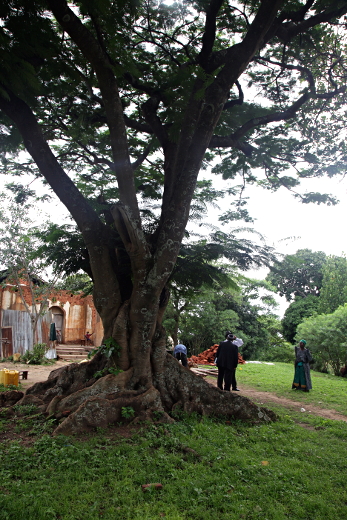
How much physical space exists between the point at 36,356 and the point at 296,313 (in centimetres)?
2090

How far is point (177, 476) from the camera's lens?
12.6 ft

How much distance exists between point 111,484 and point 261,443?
8.07ft

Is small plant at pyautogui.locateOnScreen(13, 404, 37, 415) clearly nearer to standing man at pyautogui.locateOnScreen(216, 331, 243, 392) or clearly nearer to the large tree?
the large tree

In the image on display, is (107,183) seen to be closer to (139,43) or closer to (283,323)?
(139,43)

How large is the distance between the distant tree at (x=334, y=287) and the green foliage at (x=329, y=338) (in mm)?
6926

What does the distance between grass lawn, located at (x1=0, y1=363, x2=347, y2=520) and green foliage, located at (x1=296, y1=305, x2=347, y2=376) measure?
40.8ft

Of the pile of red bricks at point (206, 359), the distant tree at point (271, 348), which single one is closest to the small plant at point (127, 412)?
the pile of red bricks at point (206, 359)

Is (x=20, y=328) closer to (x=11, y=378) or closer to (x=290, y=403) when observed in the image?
(x=11, y=378)

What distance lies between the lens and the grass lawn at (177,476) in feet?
10.6

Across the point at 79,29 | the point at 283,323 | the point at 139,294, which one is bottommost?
the point at 283,323

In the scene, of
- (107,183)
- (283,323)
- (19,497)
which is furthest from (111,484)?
(283,323)

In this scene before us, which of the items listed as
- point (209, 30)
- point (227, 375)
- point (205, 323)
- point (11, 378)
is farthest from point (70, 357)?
point (209, 30)

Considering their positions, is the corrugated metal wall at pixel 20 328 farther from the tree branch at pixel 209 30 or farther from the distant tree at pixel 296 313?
the distant tree at pixel 296 313

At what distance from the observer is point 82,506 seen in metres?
3.21
